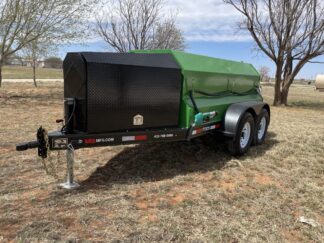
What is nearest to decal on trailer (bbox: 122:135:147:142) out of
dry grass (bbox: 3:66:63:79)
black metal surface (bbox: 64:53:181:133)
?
black metal surface (bbox: 64:53:181:133)

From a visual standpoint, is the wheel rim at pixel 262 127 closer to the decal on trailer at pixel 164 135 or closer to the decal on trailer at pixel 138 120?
the decal on trailer at pixel 164 135

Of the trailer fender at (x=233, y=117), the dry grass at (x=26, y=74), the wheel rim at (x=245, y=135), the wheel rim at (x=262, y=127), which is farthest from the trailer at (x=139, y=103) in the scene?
the dry grass at (x=26, y=74)

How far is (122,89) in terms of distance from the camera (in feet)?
14.9

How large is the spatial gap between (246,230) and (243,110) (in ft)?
9.27

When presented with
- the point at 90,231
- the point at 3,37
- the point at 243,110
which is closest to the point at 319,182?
the point at 243,110

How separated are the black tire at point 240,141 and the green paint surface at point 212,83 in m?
0.35

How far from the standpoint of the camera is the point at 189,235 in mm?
3625

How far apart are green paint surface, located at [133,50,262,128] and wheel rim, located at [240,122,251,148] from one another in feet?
1.65

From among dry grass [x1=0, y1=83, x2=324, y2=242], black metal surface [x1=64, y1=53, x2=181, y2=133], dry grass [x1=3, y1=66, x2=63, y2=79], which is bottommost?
dry grass [x1=0, y1=83, x2=324, y2=242]

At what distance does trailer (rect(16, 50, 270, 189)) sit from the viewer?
4344 millimetres

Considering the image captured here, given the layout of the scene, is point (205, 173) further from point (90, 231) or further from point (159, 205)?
point (90, 231)

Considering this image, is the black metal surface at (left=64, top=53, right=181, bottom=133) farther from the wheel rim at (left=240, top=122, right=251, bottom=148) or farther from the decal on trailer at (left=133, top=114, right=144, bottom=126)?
the wheel rim at (left=240, top=122, right=251, bottom=148)

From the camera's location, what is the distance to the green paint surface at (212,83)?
17.3 ft

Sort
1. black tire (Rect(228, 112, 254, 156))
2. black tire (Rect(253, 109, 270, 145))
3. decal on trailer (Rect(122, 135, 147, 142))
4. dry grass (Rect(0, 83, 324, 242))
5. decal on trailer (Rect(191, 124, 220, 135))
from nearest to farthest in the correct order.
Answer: dry grass (Rect(0, 83, 324, 242)) → decal on trailer (Rect(122, 135, 147, 142)) → decal on trailer (Rect(191, 124, 220, 135)) → black tire (Rect(228, 112, 254, 156)) → black tire (Rect(253, 109, 270, 145))
